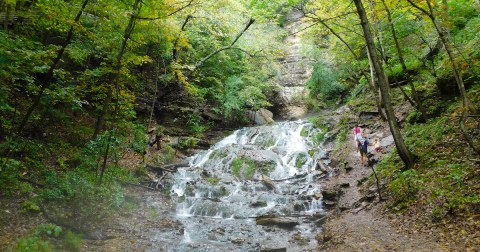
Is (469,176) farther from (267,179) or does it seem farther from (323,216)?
(267,179)

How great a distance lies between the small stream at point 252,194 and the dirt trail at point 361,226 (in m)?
0.68

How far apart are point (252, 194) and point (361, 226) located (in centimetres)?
546

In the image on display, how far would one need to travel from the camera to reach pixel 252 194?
12648mm

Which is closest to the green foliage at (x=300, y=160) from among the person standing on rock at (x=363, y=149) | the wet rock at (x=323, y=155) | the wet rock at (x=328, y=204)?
the wet rock at (x=323, y=155)

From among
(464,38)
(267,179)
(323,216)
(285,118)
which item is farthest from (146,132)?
(464,38)

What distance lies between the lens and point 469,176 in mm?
7070

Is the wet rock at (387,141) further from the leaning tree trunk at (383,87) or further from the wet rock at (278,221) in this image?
the wet rock at (278,221)

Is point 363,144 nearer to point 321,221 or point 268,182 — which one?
point 268,182

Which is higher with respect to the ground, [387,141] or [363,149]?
[387,141]

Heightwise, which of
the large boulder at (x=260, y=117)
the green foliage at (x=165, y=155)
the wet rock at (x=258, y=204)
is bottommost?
the wet rock at (x=258, y=204)

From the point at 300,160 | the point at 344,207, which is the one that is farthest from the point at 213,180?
the point at 344,207

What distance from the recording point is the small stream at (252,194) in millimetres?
8602

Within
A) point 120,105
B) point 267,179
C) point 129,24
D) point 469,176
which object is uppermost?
point 129,24

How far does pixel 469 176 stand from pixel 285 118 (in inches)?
789
